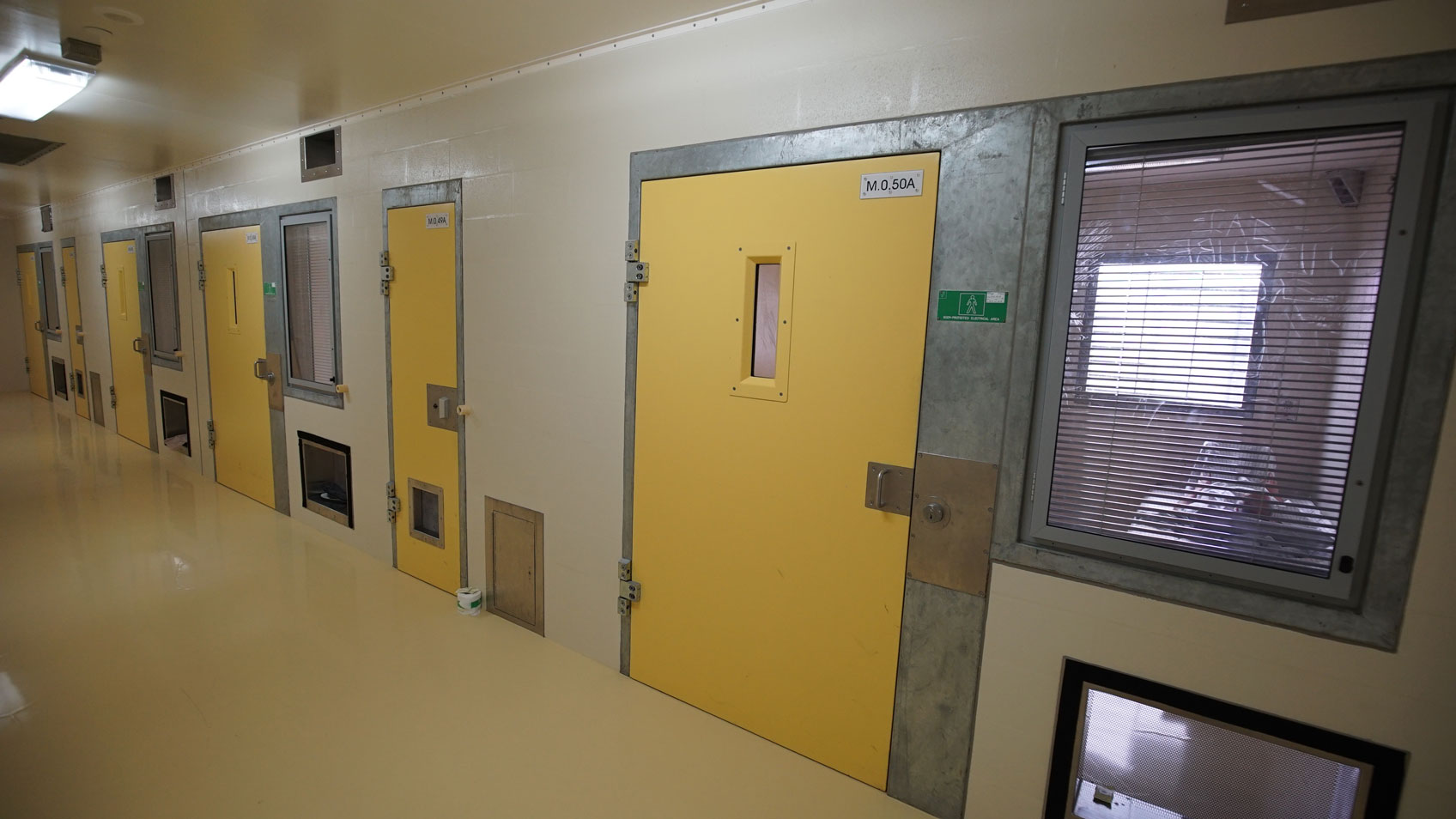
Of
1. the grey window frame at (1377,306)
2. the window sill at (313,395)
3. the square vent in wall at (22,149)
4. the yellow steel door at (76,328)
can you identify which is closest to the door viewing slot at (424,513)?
the window sill at (313,395)

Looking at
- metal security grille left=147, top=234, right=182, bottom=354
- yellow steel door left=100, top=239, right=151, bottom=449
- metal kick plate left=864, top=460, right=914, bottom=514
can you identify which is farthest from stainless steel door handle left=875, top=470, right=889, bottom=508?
yellow steel door left=100, top=239, right=151, bottom=449

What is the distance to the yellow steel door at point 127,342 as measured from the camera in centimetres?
613

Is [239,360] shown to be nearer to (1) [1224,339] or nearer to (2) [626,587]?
(2) [626,587]

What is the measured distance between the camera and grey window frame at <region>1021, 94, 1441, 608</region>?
1.31 m

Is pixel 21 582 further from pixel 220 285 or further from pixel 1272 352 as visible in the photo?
pixel 1272 352

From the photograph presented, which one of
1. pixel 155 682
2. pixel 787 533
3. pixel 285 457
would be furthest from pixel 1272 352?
pixel 285 457

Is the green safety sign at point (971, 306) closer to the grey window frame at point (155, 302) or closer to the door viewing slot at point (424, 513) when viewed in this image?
the door viewing slot at point (424, 513)

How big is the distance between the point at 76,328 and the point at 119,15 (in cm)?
764

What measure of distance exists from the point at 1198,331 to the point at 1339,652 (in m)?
0.83

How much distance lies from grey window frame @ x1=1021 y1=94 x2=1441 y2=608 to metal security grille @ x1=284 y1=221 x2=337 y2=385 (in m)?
4.23

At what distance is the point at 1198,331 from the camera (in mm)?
1540

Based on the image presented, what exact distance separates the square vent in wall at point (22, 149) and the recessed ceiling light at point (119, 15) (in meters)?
3.32

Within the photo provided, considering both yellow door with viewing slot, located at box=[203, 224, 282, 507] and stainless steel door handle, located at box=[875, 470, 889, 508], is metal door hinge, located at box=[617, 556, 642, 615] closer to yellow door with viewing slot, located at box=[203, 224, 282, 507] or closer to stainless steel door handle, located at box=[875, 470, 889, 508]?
stainless steel door handle, located at box=[875, 470, 889, 508]

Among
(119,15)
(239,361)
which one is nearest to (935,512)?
(119,15)
